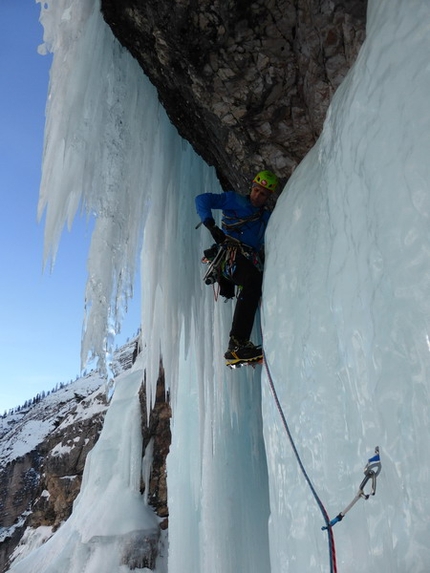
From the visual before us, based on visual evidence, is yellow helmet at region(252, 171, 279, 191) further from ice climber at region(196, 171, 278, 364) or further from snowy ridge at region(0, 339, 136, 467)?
snowy ridge at region(0, 339, 136, 467)

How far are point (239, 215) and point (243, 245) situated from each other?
357 mm

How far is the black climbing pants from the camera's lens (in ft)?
12.8

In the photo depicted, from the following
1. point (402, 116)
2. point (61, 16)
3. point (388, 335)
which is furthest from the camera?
point (61, 16)

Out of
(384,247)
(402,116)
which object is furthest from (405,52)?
(384,247)

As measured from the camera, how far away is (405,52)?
7.12ft

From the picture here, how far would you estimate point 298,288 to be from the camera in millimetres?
2994

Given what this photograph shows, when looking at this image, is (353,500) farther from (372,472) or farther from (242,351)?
(242,351)

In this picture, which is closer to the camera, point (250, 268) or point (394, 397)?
point (394, 397)

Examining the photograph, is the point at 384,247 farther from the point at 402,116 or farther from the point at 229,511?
the point at 229,511

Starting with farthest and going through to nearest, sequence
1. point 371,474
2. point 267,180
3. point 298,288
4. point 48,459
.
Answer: point 48,459
point 267,180
point 298,288
point 371,474

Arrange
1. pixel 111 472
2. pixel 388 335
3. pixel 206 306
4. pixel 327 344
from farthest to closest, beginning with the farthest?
pixel 111 472 < pixel 206 306 < pixel 327 344 < pixel 388 335

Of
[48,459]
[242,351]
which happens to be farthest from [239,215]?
[48,459]

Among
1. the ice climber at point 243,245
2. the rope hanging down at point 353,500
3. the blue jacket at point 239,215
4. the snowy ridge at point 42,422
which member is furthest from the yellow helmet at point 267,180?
the snowy ridge at point 42,422

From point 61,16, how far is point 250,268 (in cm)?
280
